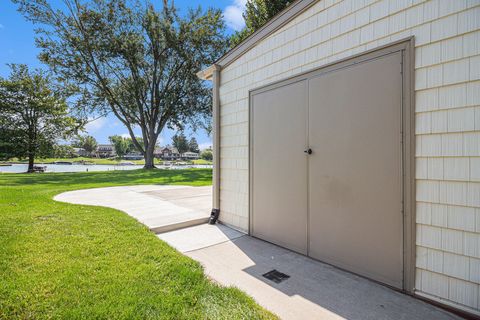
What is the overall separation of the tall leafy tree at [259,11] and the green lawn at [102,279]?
10749 mm

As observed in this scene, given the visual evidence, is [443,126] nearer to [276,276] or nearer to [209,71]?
[276,276]

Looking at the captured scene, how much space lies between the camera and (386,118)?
213cm

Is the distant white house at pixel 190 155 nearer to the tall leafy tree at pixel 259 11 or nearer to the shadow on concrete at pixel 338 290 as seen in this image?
the tall leafy tree at pixel 259 11

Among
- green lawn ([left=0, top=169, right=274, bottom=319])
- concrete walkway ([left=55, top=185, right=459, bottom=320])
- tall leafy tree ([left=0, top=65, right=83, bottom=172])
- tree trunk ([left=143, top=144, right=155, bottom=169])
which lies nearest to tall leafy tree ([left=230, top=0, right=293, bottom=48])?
concrete walkway ([left=55, top=185, right=459, bottom=320])

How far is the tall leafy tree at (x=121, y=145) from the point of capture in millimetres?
66312

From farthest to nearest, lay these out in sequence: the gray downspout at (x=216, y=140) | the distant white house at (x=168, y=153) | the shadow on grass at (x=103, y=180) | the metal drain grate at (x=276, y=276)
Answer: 1. the distant white house at (x=168, y=153)
2. the shadow on grass at (x=103, y=180)
3. the gray downspout at (x=216, y=140)
4. the metal drain grate at (x=276, y=276)

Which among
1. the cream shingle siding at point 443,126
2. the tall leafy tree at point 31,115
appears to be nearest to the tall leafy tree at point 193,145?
the tall leafy tree at point 31,115

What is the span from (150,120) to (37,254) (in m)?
16.8

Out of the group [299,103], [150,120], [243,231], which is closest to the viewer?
[299,103]

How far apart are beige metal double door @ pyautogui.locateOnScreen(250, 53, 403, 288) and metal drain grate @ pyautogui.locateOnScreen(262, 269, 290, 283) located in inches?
21.0

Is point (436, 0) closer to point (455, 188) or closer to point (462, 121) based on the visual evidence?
point (462, 121)

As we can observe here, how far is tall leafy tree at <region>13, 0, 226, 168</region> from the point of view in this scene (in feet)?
49.4

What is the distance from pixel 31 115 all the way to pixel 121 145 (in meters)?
51.7

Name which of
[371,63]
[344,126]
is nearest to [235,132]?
[344,126]
